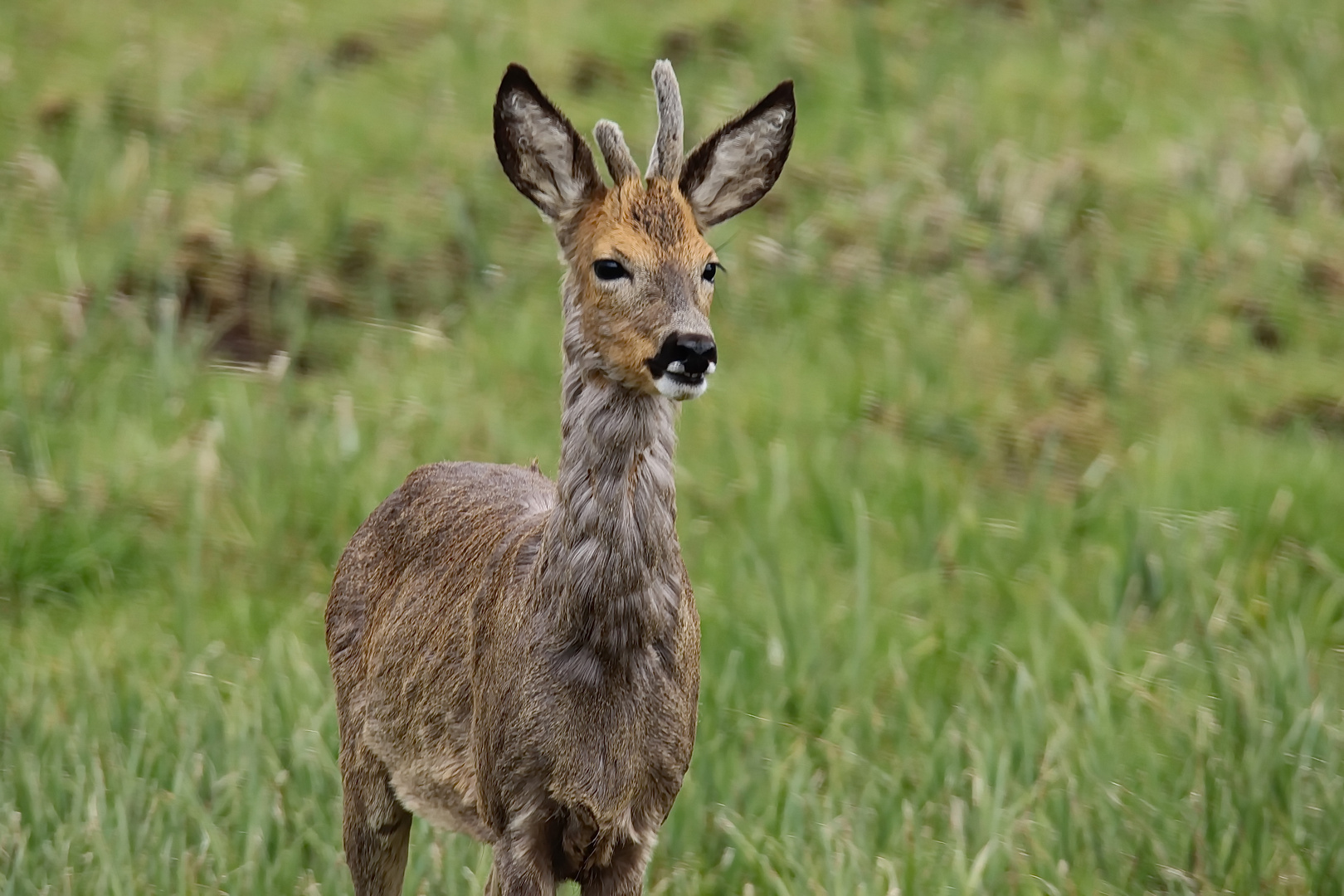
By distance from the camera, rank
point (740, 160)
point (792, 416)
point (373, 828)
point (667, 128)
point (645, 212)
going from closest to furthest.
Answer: point (645, 212) < point (667, 128) < point (740, 160) < point (373, 828) < point (792, 416)

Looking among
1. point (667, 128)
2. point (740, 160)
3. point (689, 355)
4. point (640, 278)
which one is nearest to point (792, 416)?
point (740, 160)

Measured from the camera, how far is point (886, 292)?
31.7 feet

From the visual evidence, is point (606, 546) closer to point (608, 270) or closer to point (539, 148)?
point (608, 270)

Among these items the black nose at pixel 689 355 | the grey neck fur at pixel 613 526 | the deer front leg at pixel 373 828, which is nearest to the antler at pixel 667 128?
the grey neck fur at pixel 613 526

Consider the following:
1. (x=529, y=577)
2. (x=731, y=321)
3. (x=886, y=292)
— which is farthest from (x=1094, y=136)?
(x=529, y=577)

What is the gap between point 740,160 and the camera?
15.4ft

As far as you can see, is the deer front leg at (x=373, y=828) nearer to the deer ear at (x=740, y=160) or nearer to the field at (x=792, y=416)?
the field at (x=792, y=416)

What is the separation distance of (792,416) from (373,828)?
373cm

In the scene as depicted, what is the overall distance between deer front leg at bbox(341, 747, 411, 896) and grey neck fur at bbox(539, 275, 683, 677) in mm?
1123

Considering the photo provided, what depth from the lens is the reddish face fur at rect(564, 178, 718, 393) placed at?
425cm

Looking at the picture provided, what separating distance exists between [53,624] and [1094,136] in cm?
586

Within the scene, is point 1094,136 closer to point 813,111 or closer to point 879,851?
point 813,111

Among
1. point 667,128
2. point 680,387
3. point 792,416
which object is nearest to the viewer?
point 680,387

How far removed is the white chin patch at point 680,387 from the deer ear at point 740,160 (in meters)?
0.61
